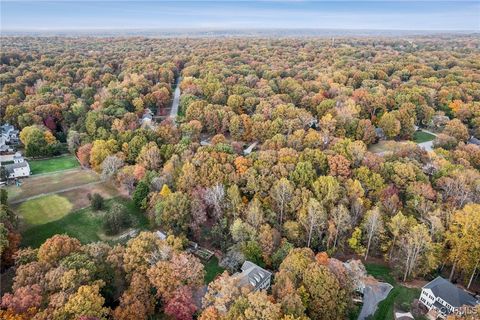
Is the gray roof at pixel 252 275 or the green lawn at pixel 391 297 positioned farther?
the green lawn at pixel 391 297

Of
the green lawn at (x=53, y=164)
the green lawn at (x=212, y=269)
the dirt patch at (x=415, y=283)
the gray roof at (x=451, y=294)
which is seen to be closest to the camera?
the gray roof at (x=451, y=294)

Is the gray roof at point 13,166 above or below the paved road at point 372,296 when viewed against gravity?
above

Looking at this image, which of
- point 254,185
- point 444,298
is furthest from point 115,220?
point 444,298

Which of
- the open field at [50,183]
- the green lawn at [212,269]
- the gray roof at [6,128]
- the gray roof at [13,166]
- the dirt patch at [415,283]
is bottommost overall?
the dirt patch at [415,283]

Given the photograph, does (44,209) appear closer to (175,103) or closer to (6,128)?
(6,128)

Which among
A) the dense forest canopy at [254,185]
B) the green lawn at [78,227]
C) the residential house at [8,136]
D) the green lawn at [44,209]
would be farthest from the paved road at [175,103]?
the green lawn at [78,227]

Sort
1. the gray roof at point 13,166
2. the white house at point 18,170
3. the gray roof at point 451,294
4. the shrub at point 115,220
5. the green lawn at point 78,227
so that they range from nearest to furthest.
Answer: the gray roof at point 451,294
the green lawn at point 78,227
the shrub at point 115,220
the gray roof at point 13,166
the white house at point 18,170

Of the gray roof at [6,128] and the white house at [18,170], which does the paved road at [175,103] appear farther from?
the white house at [18,170]
